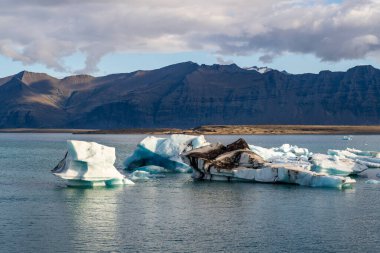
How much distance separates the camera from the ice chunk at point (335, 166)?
44.4 m

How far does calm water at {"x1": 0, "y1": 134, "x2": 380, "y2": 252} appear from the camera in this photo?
2311 centimetres

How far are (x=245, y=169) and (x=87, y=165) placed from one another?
11085mm

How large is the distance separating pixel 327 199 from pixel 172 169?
64.7 ft

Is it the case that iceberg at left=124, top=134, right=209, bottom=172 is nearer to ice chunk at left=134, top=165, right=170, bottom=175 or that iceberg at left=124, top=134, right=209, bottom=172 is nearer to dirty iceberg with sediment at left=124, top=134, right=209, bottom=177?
dirty iceberg with sediment at left=124, top=134, right=209, bottom=177

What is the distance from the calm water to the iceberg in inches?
333

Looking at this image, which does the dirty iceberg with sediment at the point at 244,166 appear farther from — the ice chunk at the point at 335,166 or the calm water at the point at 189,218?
the calm water at the point at 189,218

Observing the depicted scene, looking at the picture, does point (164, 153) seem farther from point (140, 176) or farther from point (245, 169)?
point (245, 169)

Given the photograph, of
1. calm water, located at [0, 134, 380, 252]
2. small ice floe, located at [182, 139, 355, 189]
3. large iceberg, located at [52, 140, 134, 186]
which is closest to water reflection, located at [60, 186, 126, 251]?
calm water, located at [0, 134, 380, 252]

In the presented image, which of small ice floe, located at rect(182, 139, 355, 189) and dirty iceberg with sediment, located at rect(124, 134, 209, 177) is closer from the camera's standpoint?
small ice floe, located at rect(182, 139, 355, 189)

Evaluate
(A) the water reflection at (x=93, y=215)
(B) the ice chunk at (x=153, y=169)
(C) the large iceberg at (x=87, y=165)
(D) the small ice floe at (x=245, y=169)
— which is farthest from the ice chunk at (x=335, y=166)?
(C) the large iceberg at (x=87, y=165)

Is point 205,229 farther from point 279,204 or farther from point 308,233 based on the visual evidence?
point 279,204

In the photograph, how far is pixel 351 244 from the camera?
23.2 m

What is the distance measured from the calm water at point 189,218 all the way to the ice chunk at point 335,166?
13.1 feet

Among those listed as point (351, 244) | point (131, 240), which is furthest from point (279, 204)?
point (131, 240)
